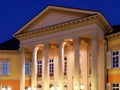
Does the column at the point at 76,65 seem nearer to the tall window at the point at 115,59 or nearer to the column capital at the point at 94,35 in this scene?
the column capital at the point at 94,35

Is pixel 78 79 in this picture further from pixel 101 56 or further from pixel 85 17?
pixel 85 17

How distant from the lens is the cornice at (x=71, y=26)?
1512 inches

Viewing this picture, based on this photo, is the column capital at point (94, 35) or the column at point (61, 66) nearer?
the column capital at point (94, 35)

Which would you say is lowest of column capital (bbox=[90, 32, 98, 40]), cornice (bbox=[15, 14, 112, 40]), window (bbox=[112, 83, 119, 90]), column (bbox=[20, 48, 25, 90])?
window (bbox=[112, 83, 119, 90])

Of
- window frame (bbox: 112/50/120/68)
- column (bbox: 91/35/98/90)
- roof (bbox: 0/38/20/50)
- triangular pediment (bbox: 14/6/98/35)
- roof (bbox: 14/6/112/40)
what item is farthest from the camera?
roof (bbox: 0/38/20/50)

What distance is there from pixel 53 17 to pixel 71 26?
12.0 feet

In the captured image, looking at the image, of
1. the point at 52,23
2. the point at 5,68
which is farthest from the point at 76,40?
the point at 5,68

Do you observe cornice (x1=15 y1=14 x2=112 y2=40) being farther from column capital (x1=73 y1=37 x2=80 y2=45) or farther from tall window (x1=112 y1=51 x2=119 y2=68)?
tall window (x1=112 y1=51 x2=119 y2=68)

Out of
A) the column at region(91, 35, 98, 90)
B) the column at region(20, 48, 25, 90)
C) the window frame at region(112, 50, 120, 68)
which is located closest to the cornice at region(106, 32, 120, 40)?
the window frame at region(112, 50, 120, 68)

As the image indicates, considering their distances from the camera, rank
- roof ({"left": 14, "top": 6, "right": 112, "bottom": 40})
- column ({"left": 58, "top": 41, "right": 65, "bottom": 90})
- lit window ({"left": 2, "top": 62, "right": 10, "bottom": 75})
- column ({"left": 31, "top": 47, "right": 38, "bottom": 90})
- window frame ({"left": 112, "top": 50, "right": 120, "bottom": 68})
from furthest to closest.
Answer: lit window ({"left": 2, "top": 62, "right": 10, "bottom": 75}) → column ({"left": 31, "top": 47, "right": 38, "bottom": 90}) → column ({"left": 58, "top": 41, "right": 65, "bottom": 90}) → window frame ({"left": 112, "top": 50, "right": 120, "bottom": 68}) → roof ({"left": 14, "top": 6, "right": 112, "bottom": 40})

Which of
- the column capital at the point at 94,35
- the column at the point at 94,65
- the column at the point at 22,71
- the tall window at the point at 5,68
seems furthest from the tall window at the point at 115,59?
the tall window at the point at 5,68

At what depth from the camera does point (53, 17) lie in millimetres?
43219

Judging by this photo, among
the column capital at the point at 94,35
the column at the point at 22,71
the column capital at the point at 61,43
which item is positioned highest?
the column capital at the point at 94,35

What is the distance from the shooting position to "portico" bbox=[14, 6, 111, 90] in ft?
127
